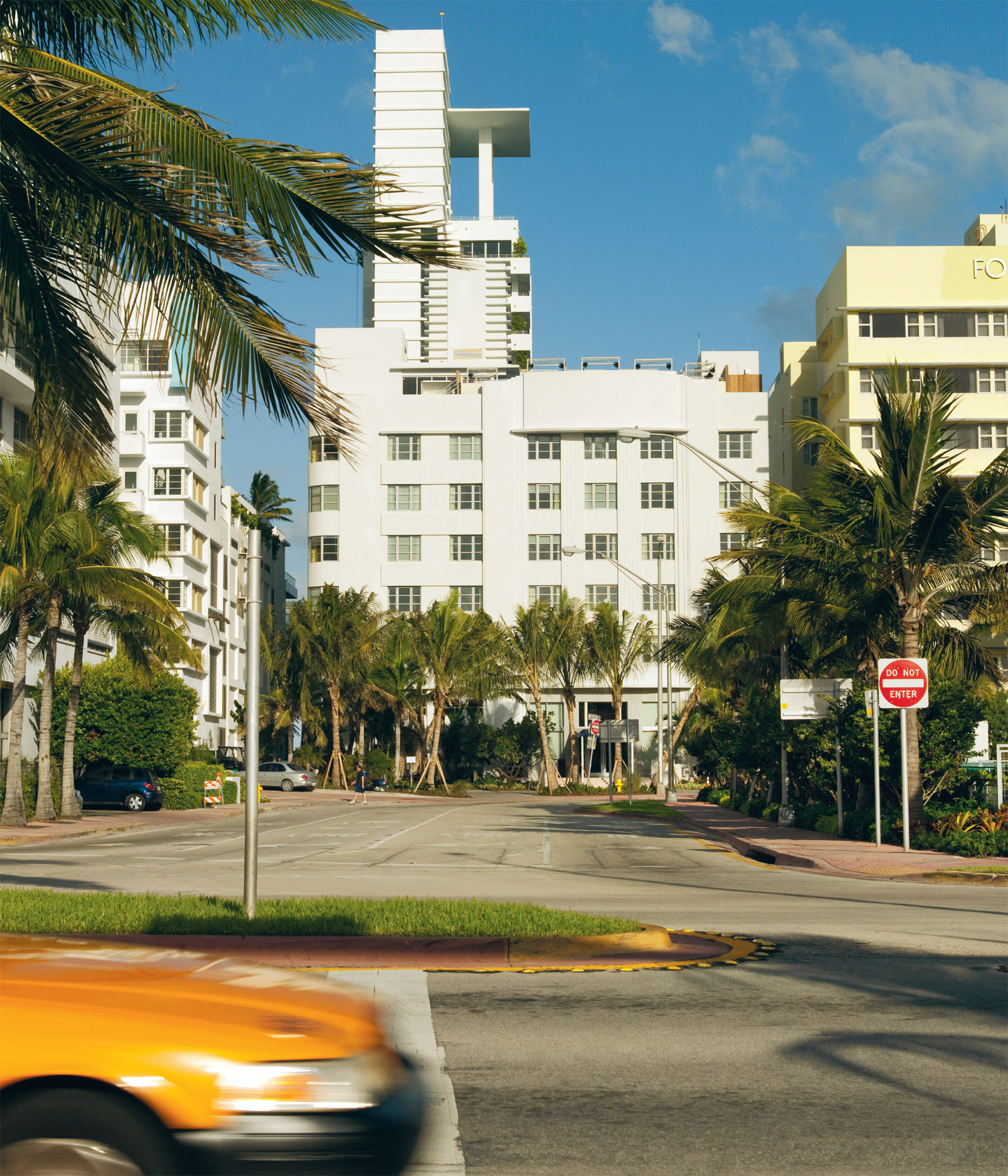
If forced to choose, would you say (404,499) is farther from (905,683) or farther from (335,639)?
(905,683)

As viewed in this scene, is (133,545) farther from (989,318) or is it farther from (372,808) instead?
(989,318)

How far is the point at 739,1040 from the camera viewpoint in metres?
7.64

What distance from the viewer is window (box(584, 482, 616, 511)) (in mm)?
78875

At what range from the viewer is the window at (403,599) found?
258 ft

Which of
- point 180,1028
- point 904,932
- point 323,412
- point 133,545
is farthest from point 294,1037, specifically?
point 133,545

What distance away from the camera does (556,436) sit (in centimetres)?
7900

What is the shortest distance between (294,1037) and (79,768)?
4468cm

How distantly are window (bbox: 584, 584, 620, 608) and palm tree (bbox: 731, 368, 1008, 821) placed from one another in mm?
51607

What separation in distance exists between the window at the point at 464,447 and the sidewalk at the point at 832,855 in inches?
1940

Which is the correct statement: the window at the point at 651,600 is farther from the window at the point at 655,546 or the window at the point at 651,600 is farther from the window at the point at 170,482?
the window at the point at 170,482

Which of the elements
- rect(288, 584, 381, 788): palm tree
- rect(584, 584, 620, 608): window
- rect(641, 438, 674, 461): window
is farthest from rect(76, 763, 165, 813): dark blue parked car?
rect(641, 438, 674, 461): window

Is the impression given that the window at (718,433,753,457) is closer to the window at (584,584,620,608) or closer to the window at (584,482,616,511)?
the window at (584,482,616,511)

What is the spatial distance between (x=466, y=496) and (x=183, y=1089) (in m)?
75.8

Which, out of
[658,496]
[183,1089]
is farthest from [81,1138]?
[658,496]
